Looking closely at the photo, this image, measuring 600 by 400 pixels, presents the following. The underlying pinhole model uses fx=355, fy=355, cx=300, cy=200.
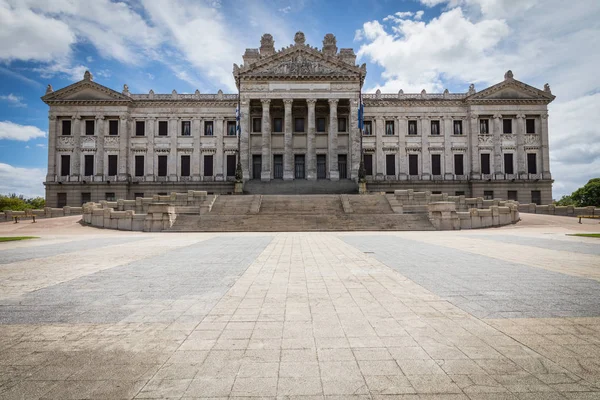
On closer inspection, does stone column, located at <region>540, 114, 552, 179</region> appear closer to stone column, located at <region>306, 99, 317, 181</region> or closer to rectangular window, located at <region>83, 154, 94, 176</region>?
stone column, located at <region>306, 99, 317, 181</region>

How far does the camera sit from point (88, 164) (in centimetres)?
4759

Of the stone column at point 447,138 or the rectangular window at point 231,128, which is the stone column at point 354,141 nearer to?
the stone column at point 447,138

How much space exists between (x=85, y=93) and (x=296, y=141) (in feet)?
93.9

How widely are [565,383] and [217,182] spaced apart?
46761 mm

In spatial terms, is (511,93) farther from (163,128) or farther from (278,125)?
(163,128)

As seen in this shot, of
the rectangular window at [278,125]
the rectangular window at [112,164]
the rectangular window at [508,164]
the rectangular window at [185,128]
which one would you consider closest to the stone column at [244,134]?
the rectangular window at [278,125]

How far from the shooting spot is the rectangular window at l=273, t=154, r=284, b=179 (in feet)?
153

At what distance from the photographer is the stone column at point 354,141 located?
143ft

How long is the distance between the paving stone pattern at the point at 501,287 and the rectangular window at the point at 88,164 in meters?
48.7

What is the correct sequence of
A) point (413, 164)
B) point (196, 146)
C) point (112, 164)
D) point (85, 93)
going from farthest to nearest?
point (413, 164) < point (196, 146) < point (112, 164) < point (85, 93)

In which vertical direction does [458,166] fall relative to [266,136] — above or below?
below

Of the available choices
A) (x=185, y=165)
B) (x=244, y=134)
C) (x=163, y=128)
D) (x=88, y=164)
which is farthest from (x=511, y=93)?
(x=88, y=164)

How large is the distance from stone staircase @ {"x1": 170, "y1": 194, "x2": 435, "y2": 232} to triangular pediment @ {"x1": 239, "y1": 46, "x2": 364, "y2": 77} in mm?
20289

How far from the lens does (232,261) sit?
9570mm
